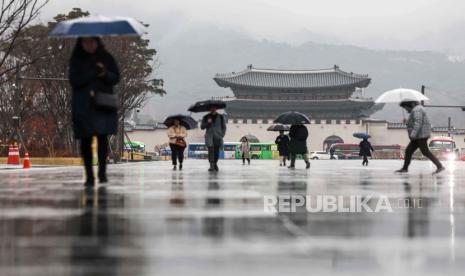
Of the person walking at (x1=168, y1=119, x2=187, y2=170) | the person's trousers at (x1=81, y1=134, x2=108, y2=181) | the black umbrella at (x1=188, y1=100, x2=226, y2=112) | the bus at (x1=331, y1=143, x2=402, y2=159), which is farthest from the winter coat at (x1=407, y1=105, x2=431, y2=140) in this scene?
the bus at (x1=331, y1=143, x2=402, y2=159)

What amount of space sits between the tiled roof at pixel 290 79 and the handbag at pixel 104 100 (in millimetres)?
61863

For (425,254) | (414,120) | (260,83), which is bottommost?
(425,254)

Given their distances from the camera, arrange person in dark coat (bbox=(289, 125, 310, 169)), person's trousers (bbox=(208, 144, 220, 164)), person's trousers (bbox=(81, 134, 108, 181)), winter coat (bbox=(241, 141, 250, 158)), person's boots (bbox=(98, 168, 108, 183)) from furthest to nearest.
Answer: winter coat (bbox=(241, 141, 250, 158)), person in dark coat (bbox=(289, 125, 310, 169)), person's trousers (bbox=(208, 144, 220, 164)), person's boots (bbox=(98, 168, 108, 183)), person's trousers (bbox=(81, 134, 108, 181))

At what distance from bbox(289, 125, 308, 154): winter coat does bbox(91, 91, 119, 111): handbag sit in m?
11.3

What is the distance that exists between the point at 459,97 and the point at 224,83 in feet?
361

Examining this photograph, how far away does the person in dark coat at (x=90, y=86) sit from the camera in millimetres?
6715

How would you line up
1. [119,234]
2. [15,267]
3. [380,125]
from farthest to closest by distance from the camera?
[380,125], [119,234], [15,267]

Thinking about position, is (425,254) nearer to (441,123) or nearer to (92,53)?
(92,53)

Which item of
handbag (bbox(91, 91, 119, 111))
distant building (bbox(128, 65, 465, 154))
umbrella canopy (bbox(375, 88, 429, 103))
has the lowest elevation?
handbag (bbox(91, 91, 119, 111))

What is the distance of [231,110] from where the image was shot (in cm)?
7100

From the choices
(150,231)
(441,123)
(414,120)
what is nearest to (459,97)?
(441,123)

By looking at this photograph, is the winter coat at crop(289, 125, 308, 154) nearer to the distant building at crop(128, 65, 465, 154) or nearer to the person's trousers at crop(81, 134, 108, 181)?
the person's trousers at crop(81, 134, 108, 181)

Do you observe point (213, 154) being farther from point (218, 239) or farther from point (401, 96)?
point (218, 239)

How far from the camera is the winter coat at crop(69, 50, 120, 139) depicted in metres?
6.71
